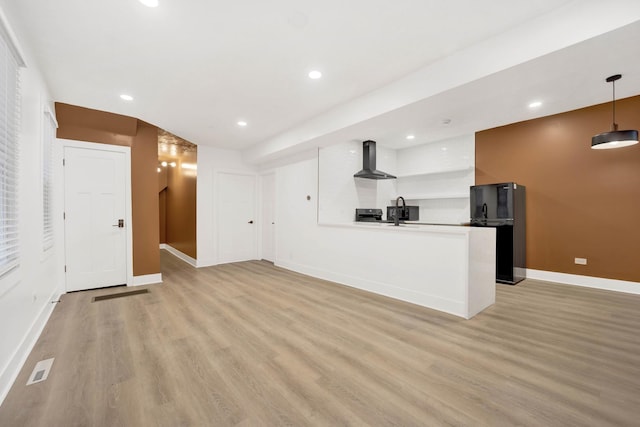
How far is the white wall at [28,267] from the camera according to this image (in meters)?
1.86

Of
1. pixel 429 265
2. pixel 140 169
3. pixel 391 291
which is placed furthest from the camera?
pixel 140 169

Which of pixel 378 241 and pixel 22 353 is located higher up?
pixel 378 241

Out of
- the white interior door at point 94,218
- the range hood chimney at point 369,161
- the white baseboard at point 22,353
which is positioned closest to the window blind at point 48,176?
the white interior door at point 94,218

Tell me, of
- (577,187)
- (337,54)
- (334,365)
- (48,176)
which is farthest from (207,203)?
(577,187)

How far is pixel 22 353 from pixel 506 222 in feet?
19.4

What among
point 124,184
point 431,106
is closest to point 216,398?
point 431,106

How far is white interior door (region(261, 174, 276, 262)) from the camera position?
634cm

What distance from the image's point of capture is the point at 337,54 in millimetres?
2537

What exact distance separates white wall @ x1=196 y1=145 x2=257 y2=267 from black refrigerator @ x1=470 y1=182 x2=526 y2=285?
5.23 metres

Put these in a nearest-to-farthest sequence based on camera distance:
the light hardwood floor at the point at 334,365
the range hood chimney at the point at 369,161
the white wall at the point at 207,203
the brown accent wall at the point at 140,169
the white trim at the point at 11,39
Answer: the light hardwood floor at the point at 334,365 < the white trim at the point at 11,39 < the brown accent wall at the point at 140,169 < the range hood chimney at the point at 369,161 < the white wall at the point at 207,203

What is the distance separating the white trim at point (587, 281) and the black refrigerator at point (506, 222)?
0.22 m

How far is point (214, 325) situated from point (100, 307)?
1.77m

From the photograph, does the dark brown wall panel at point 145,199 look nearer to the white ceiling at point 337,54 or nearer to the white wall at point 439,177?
the white ceiling at point 337,54

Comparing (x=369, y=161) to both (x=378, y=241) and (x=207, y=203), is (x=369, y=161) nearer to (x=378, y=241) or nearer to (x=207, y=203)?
(x=378, y=241)
